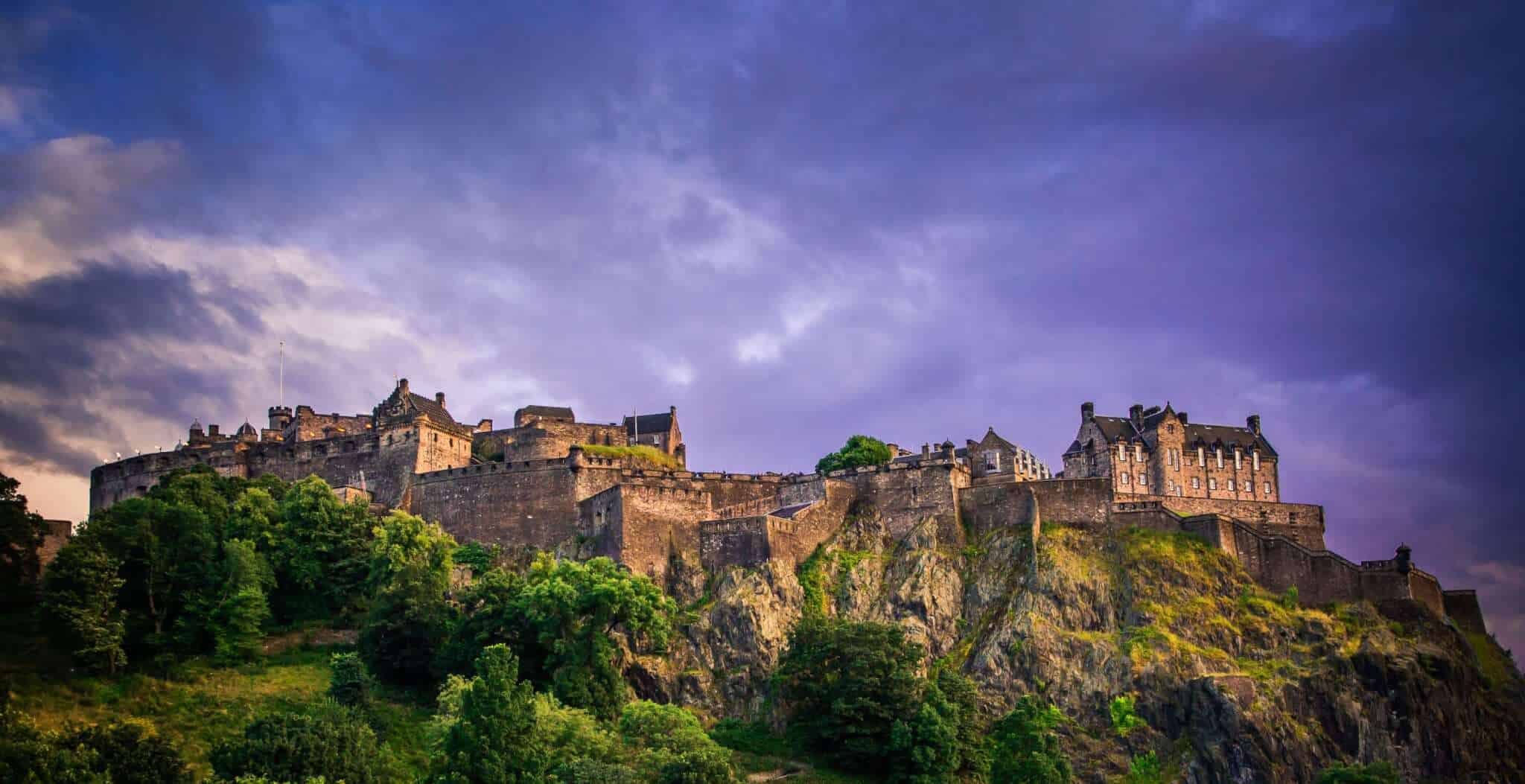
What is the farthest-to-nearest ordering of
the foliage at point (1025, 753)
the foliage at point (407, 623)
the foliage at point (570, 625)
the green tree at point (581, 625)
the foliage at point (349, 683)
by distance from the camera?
1. the foliage at point (407, 623)
2. the foliage at point (570, 625)
3. the green tree at point (581, 625)
4. the foliage at point (1025, 753)
5. the foliage at point (349, 683)

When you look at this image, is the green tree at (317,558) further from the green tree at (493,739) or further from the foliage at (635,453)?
the green tree at (493,739)

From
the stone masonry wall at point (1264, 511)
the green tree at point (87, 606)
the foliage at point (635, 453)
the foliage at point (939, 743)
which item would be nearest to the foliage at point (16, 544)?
the green tree at point (87, 606)

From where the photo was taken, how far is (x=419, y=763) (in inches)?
2136

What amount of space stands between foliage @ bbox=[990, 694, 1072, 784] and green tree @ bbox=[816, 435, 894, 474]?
2520 centimetres

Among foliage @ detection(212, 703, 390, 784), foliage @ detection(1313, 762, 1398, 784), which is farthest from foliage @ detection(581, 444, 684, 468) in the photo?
foliage @ detection(1313, 762, 1398, 784)

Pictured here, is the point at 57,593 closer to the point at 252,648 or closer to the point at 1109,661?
the point at 252,648

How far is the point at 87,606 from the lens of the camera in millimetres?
58031

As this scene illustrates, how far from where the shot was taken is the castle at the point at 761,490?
227ft

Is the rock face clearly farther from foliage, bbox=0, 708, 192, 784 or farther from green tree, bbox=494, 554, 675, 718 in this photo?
foliage, bbox=0, 708, 192, 784

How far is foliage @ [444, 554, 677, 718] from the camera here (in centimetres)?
5778

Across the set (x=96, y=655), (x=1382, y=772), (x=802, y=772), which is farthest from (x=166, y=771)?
(x=1382, y=772)

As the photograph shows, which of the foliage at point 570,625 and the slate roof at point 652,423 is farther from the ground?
the slate roof at point 652,423

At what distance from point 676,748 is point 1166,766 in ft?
76.2

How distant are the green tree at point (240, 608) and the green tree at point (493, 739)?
15735 mm
